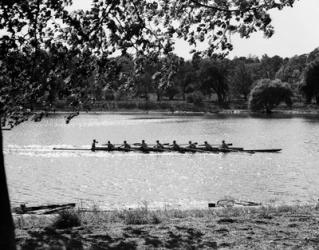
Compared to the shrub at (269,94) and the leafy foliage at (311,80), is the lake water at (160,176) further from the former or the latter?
the shrub at (269,94)

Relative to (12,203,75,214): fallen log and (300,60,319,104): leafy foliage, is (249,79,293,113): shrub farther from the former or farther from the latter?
(12,203,75,214): fallen log

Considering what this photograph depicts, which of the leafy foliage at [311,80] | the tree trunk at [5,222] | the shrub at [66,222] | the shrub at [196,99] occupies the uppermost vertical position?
the leafy foliage at [311,80]

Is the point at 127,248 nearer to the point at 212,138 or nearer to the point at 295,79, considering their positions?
the point at 212,138

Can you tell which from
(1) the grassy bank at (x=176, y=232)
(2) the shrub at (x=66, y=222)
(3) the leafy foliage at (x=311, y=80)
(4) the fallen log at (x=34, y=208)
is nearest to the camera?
(1) the grassy bank at (x=176, y=232)

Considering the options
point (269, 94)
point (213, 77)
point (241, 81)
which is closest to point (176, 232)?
point (269, 94)

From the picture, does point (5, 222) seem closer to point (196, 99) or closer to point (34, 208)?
point (34, 208)

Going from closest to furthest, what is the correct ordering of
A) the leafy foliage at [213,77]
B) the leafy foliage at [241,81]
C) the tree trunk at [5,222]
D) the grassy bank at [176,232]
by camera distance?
the tree trunk at [5,222], the grassy bank at [176,232], the leafy foliage at [213,77], the leafy foliage at [241,81]

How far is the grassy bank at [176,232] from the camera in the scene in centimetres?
1123

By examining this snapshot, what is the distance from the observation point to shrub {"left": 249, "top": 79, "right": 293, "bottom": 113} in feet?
458

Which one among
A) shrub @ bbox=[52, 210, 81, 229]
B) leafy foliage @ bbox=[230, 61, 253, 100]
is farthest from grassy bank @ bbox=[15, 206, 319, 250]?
leafy foliage @ bbox=[230, 61, 253, 100]

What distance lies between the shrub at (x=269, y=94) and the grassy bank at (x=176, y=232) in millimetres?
127495

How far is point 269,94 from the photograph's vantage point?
141m

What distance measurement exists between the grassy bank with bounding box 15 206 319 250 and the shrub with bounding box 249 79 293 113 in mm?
127495

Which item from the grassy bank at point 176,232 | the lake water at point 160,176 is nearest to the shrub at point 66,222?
the grassy bank at point 176,232
